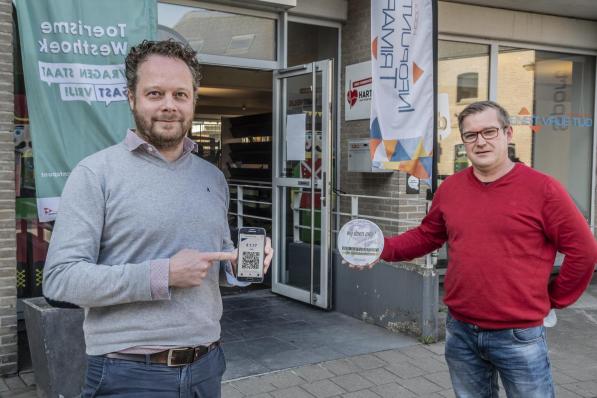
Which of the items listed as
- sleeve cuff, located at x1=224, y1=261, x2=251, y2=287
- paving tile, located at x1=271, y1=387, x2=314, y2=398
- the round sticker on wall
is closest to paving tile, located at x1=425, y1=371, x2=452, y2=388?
paving tile, located at x1=271, y1=387, x2=314, y2=398

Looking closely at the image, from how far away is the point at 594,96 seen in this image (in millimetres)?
8945

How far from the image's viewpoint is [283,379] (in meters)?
4.63

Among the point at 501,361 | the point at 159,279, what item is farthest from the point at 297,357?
the point at 159,279

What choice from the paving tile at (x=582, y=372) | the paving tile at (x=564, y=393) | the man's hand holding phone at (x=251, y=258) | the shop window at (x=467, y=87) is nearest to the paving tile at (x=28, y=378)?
the man's hand holding phone at (x=251, y=258)

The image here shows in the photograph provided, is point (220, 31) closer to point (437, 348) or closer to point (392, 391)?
point (437, 348)

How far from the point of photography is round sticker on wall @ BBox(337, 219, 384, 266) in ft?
10.4

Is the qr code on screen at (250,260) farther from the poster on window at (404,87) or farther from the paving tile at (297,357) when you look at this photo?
the poster on window at (404,87)

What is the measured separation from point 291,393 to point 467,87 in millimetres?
5120

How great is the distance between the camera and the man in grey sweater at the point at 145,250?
180cm

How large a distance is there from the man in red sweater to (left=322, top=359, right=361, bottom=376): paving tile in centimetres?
202

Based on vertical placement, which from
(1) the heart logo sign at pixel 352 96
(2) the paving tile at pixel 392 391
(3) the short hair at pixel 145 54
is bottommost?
(2) the paving tile at pixel 392 391

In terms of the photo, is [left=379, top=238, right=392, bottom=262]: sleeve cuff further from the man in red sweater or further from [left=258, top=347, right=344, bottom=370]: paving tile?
[left=258, top=347, right=344, bottom=370]: paving tile

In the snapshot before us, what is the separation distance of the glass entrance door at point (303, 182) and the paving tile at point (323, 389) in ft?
6.43

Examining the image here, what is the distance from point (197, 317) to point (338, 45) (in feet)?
19.0
